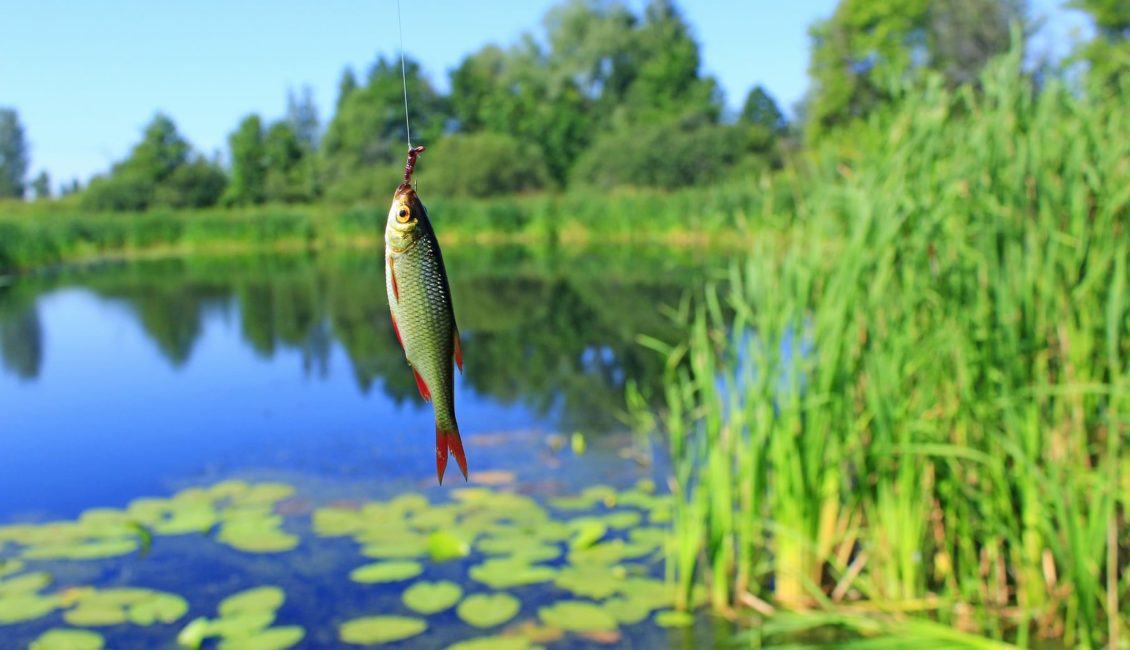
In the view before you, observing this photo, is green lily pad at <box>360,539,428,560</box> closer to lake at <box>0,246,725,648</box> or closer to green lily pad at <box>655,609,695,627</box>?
lake at <box>0,246,725,648</box>

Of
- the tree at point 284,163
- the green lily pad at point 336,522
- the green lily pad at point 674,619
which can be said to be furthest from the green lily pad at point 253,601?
the tree at point 284,163

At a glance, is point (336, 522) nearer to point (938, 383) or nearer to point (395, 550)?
point (395, 550)

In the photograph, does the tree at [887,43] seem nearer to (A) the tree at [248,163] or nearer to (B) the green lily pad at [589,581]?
(A) the tree at [248,163]

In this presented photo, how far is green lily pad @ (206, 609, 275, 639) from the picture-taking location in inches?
119

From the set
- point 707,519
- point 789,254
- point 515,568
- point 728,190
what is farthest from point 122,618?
point 728,190

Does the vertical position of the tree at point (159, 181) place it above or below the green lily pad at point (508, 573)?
above

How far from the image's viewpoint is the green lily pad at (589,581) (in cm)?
326

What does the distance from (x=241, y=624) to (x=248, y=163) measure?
14927 millimetres

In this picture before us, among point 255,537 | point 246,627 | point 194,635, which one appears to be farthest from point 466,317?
point 194,635

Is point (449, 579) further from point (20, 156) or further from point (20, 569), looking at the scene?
point (20, 156)

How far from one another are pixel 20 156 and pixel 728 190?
31358 mm

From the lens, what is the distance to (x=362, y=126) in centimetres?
1522

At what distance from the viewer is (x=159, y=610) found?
3.18 m

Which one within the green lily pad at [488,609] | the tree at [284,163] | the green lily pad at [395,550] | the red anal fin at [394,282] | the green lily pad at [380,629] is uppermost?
the tree at [284,163]
